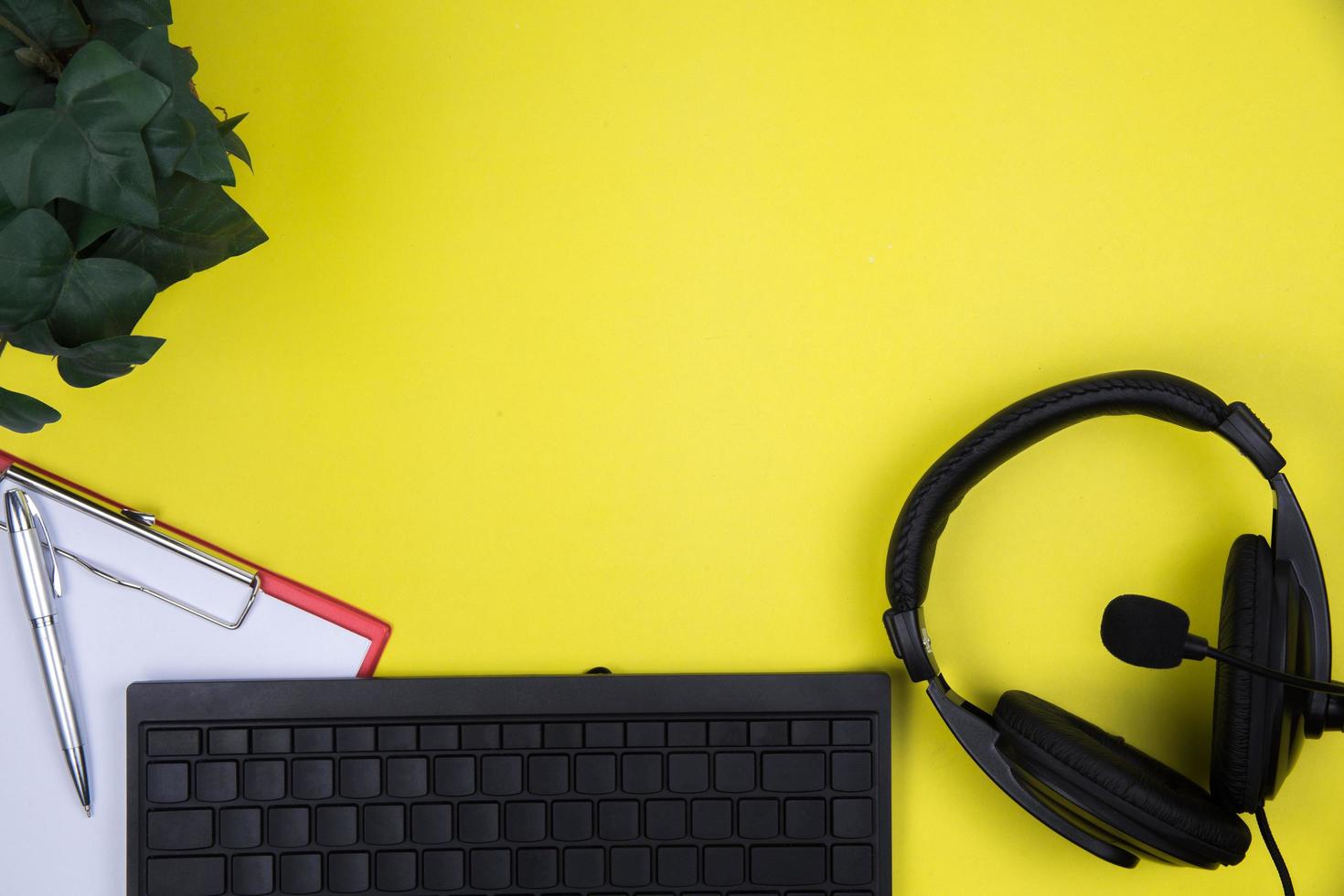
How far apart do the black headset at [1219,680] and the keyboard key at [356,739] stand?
38 cm

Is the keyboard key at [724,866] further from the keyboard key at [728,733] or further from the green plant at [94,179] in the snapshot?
the green plant at [94,179]

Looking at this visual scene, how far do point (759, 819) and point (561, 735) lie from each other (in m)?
0.16

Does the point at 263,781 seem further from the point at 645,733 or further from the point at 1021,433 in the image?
the point at 1021,433

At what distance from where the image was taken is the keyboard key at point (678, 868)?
647 mm

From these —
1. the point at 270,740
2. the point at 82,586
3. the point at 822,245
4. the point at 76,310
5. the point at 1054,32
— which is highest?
the point at 1054,32

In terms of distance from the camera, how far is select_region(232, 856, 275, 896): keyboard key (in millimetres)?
641

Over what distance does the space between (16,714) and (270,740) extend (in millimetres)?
211

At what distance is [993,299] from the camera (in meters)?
0.67

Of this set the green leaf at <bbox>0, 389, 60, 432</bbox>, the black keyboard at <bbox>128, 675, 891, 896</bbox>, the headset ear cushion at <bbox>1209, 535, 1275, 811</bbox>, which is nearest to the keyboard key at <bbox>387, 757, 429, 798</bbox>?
the black keyboard at <bbox>128, 675, 891, 896</bbox>

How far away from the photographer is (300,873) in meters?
0.64

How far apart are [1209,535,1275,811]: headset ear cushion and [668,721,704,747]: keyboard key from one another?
356 mm

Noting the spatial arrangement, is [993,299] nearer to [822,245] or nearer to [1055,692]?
[822,245]

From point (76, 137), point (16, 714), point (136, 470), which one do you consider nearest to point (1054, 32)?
point (76, 137)

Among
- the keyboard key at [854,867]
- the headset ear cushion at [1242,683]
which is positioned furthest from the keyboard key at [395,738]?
the headset ear cushion at [1242,683]
